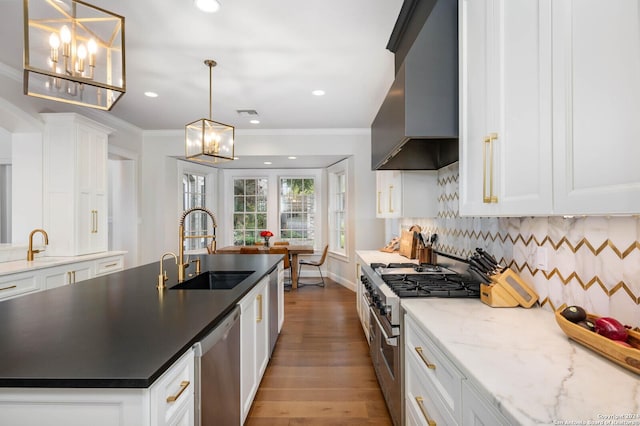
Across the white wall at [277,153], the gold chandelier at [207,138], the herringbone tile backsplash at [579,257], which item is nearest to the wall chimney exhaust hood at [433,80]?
the herringbone tile backsplash at [579,257]

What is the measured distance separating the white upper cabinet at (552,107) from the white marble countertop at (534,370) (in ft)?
1.39

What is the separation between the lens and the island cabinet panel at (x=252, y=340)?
1.83 metres

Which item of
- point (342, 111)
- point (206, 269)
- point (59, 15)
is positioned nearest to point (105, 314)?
point (206, 269)

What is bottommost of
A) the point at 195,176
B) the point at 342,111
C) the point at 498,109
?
the point at 498,109

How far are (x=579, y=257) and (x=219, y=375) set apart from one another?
60.1 inches

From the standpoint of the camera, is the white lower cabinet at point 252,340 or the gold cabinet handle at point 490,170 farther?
the white lower cabinet at point 252,340

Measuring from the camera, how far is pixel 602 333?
3.13 feet

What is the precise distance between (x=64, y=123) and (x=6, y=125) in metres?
0.49

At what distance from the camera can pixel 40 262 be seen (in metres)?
3.11

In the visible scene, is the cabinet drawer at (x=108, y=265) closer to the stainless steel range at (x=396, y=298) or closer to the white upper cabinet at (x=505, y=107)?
the stainless steel range at (x=396, y=298)

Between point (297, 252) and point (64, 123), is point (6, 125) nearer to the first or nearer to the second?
point (64, 123)

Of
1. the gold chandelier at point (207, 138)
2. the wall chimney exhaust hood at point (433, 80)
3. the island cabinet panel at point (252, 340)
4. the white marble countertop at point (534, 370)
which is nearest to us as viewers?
the white marble countertop at point (534, 370)

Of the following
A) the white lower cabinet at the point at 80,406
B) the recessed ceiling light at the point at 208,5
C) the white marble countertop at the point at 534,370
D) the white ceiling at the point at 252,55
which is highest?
the white ceiling at the point at 252,55

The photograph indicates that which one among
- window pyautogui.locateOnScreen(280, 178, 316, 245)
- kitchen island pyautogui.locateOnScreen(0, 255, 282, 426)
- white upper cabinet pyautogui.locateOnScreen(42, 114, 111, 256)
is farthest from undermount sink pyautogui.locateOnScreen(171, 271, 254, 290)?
window pyautogui.locateOnScreen(280, 178, 316, 245)
